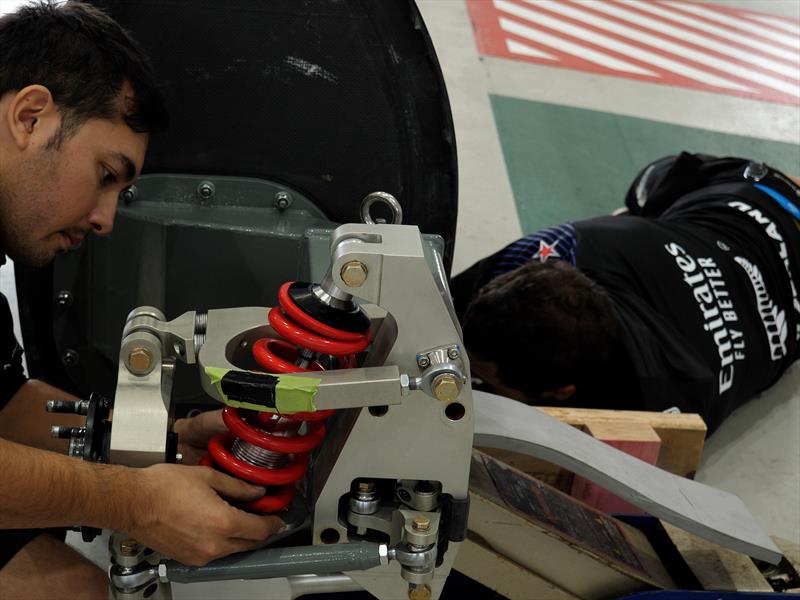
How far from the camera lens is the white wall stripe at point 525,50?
12.2 ft

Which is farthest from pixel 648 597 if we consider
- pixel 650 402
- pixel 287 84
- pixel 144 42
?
pixel 144 42

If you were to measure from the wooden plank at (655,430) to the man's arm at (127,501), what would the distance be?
0.64 m

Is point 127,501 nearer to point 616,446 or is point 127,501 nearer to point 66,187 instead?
point 66,187

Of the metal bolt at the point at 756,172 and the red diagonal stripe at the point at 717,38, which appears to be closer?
the metal bolt at the point at 756,172

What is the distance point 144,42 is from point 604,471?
2.99ft

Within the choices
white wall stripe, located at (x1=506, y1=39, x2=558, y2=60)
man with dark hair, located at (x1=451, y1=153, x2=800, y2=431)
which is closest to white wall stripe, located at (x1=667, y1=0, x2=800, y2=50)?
white wall stripe, located at (x1=506, y1=39, x2=558, y2=60)

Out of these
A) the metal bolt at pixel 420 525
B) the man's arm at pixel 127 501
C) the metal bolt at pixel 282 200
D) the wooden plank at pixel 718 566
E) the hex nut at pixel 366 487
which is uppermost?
the metal bolt at pixel 282 200

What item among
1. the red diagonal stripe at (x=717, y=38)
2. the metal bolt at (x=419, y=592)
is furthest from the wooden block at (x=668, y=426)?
the red diagonal stripe at (x=717, y=38)

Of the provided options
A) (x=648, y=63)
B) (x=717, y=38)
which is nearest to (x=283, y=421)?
(x=648, y=63)

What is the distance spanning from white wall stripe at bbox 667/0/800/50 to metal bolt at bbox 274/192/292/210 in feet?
11.8

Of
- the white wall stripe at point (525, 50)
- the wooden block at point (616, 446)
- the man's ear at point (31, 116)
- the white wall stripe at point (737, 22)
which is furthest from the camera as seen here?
the white wall stripe at point (737, 22)

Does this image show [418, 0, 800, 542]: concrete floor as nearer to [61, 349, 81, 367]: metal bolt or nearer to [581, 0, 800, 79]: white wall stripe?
[581, 0, 800, 79]: white wall stripe

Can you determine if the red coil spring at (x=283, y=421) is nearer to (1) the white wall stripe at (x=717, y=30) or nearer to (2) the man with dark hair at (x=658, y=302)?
(2) the man with dark hair at (x=658, y=302)

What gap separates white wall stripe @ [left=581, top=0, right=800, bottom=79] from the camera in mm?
4125
